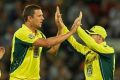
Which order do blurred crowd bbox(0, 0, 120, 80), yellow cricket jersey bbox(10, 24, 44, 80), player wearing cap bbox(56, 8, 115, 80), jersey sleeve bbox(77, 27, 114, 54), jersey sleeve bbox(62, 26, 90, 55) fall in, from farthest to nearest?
blurred crowd bbox(0, 0, 120, 80)
jersey sleeve bbox(62, 26, 90, 55)
player wearing cap bbox(56, 8, 115, 80)
jersey sleeve bbox(77, 27, 114, 54)
yellow cricket jersey bbox(10, 24, 44, 80)

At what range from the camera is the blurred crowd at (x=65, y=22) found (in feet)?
75.7

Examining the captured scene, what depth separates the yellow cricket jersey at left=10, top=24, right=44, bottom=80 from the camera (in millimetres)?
15719

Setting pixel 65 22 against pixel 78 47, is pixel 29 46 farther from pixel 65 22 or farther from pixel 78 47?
pixel 65 22

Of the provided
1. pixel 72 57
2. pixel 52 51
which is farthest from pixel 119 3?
pixel 52 51

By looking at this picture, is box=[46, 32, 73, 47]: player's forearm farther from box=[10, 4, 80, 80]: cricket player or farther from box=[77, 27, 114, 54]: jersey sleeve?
box=[77, 27, 114, 54]: jersey sleeve

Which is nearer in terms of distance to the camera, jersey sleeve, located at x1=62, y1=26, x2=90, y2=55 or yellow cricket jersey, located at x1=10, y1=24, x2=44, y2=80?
yellow cricket jersey, located at x1=10, y1=24, x2=44, y2=80

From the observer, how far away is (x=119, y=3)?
2528cm

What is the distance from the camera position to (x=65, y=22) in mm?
24375

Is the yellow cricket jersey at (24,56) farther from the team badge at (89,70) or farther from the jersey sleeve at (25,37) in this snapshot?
the team badge at (89,70)

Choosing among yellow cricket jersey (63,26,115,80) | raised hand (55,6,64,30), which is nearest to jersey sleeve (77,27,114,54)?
yellow cricket jersey (63,26,115,80)

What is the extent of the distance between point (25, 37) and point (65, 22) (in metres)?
8.69

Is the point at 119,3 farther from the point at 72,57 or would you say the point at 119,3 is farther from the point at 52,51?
the point at 52,51

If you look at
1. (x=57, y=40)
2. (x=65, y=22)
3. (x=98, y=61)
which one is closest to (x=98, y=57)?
(x=98, y=61)

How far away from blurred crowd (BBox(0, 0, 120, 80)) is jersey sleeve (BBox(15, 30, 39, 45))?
21.4 feet
